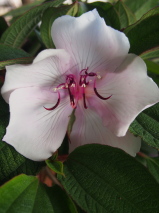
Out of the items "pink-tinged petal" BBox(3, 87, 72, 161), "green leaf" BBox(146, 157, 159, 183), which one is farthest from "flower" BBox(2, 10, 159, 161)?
"green leaf" BBox(146, 157, 159, 183)

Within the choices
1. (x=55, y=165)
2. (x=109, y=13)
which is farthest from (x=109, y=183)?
(x=109, y=13)

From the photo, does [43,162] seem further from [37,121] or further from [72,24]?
[72,24]

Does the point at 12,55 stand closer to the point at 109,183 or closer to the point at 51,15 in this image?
the point at 51,15

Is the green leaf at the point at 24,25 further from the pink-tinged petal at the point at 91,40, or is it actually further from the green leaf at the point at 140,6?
the green leaf at the point at 140,6

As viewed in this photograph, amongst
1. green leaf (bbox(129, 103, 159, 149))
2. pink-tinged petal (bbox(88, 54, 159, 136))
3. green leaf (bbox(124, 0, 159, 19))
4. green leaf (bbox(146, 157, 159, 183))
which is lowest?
green leaf (bbox(146, 157, 159, 183))

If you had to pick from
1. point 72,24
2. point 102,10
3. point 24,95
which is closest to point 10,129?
point 24,95

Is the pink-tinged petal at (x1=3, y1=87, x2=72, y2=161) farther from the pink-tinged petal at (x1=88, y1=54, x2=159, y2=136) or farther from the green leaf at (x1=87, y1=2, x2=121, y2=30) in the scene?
the green leaf at (x1=87, y1=2, x2=121, y2=30)
